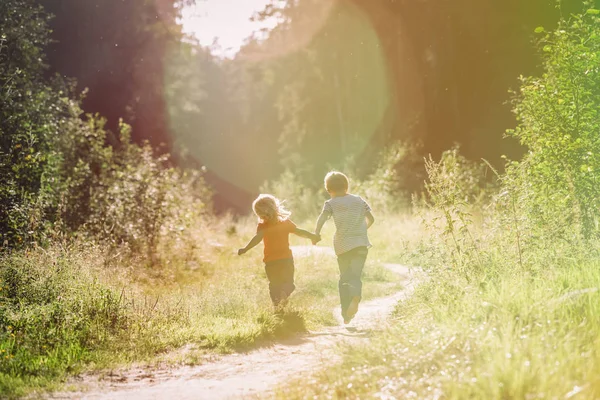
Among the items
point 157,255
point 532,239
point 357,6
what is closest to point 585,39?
point 532,239

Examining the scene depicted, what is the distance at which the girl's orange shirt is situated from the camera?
838cm

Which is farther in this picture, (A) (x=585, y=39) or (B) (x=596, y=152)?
(A) (x=585, y=39)

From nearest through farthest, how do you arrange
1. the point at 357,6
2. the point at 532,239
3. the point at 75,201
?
the point at 532,239 → the point at 75,201 → the point at 357,6

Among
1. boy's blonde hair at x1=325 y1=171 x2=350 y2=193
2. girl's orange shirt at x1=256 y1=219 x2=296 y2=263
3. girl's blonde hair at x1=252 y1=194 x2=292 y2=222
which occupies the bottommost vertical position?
girl's orange shirt at x1=256 y1=219 x2=296 y2=263

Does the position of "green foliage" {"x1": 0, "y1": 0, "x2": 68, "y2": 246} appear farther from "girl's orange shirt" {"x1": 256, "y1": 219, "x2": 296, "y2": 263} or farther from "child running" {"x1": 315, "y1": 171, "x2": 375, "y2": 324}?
"child running" {"x1": 315, "y1": 171, "x2": 375, "y2": 324}

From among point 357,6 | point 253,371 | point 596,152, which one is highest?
point 357,6

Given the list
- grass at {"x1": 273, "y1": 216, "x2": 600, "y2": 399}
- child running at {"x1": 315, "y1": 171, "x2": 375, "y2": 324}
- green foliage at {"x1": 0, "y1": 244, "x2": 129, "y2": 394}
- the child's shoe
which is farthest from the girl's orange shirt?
grass at {"x1": 273, "y1": 216, "x2": 600, "y2": 399}

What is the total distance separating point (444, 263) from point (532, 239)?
1072 millimetres

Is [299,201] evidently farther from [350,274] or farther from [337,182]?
[350,274]

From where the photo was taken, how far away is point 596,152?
7969 mm

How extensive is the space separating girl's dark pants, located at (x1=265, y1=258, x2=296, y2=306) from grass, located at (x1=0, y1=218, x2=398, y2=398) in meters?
0.29

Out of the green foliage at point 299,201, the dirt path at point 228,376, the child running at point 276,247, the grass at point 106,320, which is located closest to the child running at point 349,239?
the child running at point 276,247

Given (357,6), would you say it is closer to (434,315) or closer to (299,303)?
(299,303)

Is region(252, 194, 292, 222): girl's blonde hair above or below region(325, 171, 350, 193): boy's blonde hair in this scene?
below
